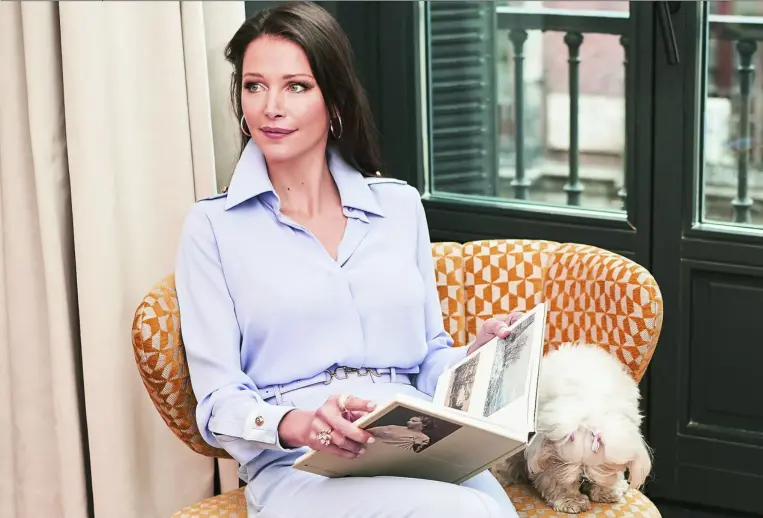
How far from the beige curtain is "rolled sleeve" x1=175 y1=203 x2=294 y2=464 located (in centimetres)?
39

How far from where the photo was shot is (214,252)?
65.7 inches

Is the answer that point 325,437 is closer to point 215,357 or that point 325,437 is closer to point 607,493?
point 215,357

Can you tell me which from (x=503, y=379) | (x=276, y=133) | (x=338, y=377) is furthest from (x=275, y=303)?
(x=503, y=379)

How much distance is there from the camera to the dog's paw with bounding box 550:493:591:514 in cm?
164

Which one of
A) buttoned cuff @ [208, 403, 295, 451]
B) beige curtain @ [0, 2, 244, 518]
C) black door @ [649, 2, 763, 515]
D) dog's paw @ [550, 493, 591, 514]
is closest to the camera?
buttoned cuff @ [208, 403, 295, 451]

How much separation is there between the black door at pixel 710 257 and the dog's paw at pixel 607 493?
758mm

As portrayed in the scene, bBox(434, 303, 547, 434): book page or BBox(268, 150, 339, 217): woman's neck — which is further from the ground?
BBox(268, 150, 339, 217): woman's neck

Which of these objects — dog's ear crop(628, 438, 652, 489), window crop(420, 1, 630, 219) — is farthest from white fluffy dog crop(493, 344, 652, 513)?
window crop(420, 1, 630, 219)

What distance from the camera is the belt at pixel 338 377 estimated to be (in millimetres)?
1684

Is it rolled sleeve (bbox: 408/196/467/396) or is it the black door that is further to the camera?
the black door

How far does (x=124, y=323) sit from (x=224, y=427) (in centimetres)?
58

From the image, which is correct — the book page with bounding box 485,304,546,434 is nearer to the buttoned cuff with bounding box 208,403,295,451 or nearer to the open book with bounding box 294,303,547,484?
the open book with bounding box 294,303,547,484

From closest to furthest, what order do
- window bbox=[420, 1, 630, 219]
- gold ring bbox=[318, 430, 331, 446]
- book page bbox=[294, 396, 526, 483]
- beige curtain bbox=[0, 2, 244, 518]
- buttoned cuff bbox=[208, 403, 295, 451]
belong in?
book page bbox=[294, 396, 526, 483] → gold ring bbox=[318, 430, 331, 446] → buttoned cuff bbox=[208, 403, 295, 451] → beige curtain bbox=[0, 2, 244, 518] → window bbox=[420, 1, 630, 219]

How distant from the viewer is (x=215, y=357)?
1609mm
